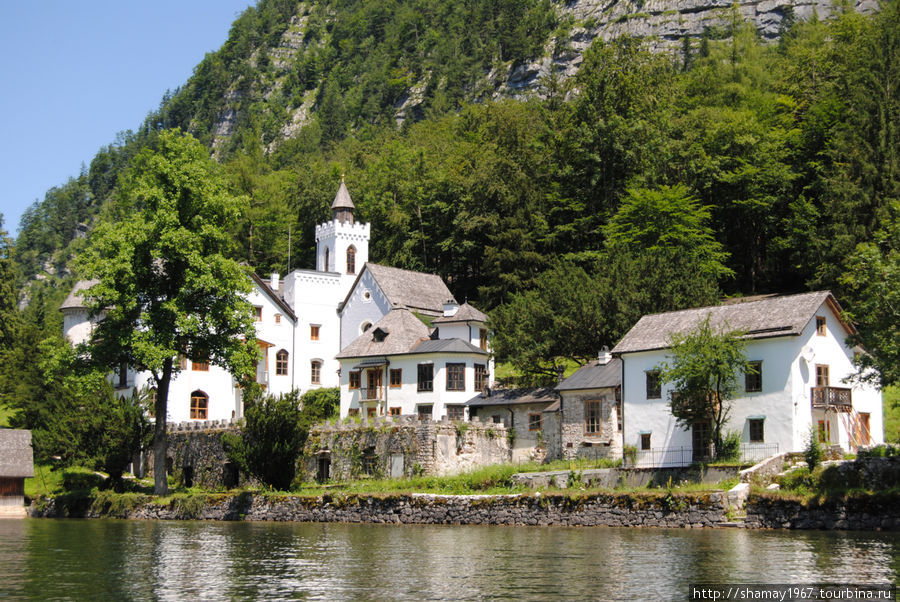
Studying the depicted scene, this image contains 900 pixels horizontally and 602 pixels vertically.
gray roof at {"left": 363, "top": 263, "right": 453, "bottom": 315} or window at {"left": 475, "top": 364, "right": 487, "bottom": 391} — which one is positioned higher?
gray roof at {"left": 363, "top": 263, "right": 453, "bottom": 315}

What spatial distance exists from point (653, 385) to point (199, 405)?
34519 millimetres

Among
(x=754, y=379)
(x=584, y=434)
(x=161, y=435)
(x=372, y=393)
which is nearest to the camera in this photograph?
(x=754, y=379)

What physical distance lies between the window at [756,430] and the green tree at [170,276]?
2487 centimetres

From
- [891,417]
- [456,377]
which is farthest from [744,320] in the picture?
[456,377]

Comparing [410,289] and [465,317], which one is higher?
[410,289]

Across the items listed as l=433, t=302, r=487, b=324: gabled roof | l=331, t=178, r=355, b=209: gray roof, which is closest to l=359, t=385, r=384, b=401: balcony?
l=433, t=302, r=487, b=324: gabled roof

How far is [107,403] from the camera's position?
2119 inches

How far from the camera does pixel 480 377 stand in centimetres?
5931

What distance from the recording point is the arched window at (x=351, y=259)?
260 ft

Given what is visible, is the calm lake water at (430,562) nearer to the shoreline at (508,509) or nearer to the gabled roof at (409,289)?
the shoreline at (508,509)

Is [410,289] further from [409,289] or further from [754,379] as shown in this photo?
[754,379]

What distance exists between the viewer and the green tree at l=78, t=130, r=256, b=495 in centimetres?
4556

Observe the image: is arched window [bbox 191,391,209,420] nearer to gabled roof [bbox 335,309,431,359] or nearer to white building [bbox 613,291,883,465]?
gabled roof [bbox 335,309,431,359]

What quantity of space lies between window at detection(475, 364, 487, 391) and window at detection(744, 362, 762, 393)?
68.9 ft
